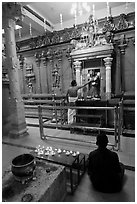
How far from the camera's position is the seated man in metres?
1.93

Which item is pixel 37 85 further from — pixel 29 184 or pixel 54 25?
pixel 29 184

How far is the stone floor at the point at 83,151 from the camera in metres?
1.99

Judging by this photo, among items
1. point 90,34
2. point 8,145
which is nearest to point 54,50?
point 90,34

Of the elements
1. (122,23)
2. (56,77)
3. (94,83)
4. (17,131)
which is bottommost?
(17,131)

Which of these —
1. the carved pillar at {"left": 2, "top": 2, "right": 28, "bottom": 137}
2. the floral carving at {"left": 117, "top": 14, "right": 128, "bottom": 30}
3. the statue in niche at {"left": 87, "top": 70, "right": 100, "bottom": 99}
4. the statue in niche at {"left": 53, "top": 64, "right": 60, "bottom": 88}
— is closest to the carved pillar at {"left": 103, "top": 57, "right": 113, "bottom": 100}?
the statue in niche at {"left": 87, "top": 70, "right": 100, "bottom": 99}

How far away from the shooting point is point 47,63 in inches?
309

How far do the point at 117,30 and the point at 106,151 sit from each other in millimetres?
5499

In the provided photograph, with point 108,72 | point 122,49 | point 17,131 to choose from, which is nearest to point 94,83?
point 108,72

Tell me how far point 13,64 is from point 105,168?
11.8 feet

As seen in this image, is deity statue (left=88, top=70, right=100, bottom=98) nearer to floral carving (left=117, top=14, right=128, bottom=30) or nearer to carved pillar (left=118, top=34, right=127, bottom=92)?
carved pillar (left=118, top=34, right=127, bottom=92)

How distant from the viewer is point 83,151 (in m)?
3.18

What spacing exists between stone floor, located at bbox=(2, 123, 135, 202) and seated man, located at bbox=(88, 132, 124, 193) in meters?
0.12

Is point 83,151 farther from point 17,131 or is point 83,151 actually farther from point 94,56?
point 94,56

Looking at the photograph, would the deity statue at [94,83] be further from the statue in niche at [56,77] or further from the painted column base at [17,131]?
the painted column base at [17,131]
